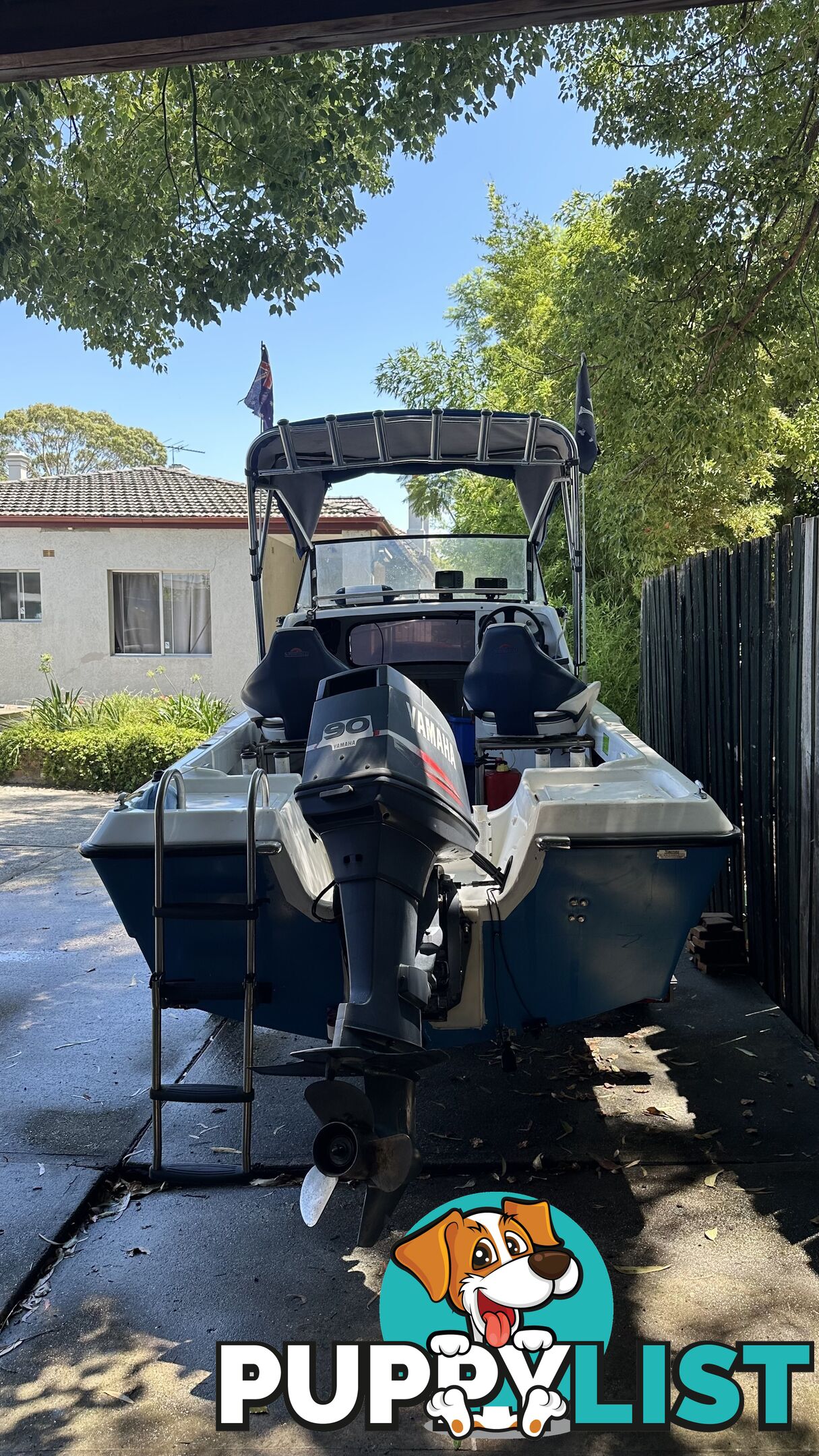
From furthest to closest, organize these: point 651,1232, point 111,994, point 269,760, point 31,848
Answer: point 31,848
point 111,994
point 269,760
point 651,1232

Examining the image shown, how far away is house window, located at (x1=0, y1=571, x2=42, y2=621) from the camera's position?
17.2 meters

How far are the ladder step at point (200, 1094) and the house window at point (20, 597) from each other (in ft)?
50.5

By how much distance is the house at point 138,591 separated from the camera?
54.2 feet

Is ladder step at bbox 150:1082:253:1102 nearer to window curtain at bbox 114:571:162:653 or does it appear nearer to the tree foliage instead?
the tree foliage

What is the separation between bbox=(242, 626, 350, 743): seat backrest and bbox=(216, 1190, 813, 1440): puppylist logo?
240 cm

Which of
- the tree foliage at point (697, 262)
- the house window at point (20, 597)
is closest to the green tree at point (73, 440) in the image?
the house window at point (20, 597)

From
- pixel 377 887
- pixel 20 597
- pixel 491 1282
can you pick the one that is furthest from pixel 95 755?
pixel 491 1282

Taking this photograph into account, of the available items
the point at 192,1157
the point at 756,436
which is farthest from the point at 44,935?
the point at 756,436

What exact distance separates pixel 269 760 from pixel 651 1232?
2601mm

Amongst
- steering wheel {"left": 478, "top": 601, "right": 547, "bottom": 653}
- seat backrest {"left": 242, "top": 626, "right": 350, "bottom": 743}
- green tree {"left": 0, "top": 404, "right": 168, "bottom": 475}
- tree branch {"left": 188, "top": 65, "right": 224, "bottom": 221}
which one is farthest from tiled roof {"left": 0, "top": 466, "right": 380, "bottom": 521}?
green tree {"left": 0, "top": 404, "right": 168, "bottom": 475}

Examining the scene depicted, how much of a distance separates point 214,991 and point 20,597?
15.6 metres

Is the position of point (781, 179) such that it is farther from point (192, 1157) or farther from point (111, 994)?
point (192, 1157)

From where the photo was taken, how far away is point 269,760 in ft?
16.0

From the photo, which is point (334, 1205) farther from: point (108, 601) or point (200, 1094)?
point (108, 601)
